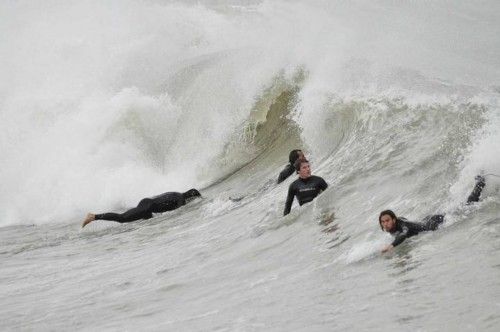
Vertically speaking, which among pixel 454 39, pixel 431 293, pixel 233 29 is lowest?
pixel 431 293

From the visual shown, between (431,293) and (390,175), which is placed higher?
(390,175)

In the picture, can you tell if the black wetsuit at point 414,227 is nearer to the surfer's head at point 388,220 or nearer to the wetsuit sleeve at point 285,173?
the surfer's head at point 388,220

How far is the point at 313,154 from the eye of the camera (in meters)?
13.3

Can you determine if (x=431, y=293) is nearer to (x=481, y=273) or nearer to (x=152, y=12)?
(x=481, y=273)

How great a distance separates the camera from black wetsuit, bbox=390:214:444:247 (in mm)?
6414

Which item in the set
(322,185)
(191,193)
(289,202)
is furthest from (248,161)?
(289,202)

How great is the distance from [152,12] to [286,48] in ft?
22.0

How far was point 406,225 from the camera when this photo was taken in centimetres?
655

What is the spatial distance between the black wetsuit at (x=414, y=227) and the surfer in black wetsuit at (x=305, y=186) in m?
3.14

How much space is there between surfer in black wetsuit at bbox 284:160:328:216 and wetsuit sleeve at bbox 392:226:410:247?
3215 mm

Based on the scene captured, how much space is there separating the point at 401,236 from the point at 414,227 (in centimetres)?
21

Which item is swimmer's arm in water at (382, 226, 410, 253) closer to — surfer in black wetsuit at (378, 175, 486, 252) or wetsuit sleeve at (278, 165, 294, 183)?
surfer in black wetsuit at (378, 175, 486, 252)

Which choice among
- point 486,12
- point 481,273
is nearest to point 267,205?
point 481,273

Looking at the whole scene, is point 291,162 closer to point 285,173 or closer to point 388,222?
point 285,173
